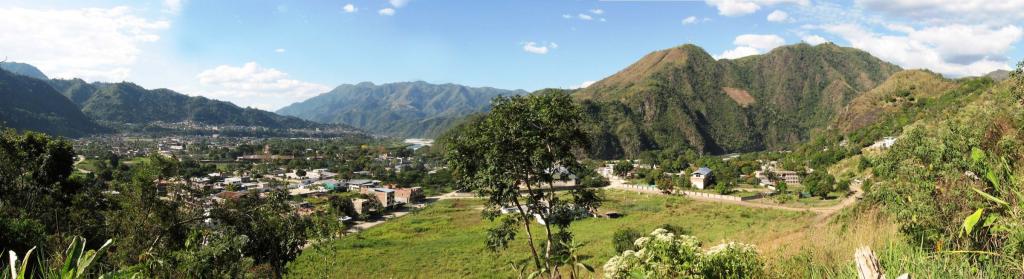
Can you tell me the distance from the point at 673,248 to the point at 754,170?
7763 cm

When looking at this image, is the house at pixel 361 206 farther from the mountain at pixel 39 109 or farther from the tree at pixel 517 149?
the mountain at pixel 39 109

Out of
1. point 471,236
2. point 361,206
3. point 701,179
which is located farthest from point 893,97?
point 361,206

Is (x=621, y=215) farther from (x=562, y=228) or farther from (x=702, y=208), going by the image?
(x=562, y=228)

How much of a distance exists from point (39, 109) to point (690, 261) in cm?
21865

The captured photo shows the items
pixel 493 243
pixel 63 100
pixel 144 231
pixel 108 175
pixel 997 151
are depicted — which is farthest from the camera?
pixel 63 100

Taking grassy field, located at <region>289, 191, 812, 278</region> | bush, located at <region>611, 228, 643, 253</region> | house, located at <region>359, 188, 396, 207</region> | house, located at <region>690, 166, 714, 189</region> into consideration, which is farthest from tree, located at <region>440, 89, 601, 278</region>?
house, located at <region>690, 166, 714, 189</region>

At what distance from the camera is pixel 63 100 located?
17762cm

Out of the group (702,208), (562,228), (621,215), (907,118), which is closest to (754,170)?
(907,118)

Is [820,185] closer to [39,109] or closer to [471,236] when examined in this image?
[471,236]

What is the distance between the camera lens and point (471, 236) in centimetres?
3591

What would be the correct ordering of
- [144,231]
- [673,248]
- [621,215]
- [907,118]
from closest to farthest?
[673,248]
[144,231]
[621,215]
[907,118]

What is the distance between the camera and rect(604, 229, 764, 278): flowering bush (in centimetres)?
485

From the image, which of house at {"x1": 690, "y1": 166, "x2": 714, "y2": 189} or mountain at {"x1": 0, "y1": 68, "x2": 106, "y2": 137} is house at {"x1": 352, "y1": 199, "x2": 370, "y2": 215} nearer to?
house at {"x1": 690, "y1": 166, "x2": 714, "y2": 189}

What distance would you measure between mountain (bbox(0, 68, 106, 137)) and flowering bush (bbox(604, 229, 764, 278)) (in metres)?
177
